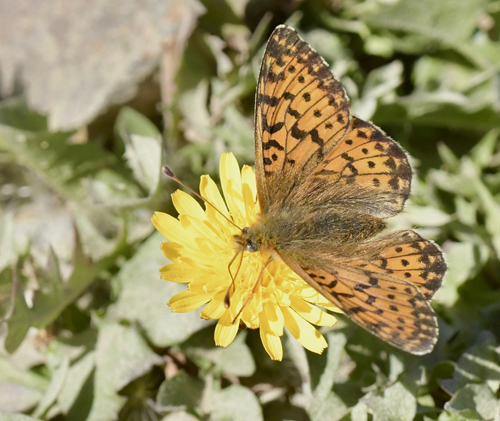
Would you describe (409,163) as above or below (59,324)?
above

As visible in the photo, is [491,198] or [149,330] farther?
[491,198]

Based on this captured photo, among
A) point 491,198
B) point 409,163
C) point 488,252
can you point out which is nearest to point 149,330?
point 409,163

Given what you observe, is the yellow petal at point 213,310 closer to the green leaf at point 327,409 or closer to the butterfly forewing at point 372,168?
the green leaf at point 327,409

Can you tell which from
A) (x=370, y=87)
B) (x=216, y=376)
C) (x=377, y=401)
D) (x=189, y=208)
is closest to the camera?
(x=377, y=401)

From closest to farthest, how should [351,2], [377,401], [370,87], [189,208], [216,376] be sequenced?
[377,401], [189,208], [216,376], [370,87], [351,2]

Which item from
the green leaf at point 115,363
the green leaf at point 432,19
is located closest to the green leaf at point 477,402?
the green leaf at point 115,363

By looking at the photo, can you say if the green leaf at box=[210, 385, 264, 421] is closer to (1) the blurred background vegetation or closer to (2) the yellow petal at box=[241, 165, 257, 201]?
(1) the blurred background vegetation

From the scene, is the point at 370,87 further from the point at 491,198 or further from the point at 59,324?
the point at 59,324
